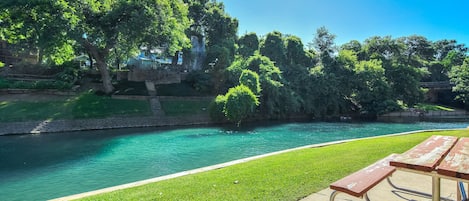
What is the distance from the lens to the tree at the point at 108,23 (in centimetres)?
2067

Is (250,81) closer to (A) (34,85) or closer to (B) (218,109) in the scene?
(B) (218,109)

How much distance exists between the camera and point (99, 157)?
1277 cm

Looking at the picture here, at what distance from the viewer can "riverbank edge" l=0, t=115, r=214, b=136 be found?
1941 cm

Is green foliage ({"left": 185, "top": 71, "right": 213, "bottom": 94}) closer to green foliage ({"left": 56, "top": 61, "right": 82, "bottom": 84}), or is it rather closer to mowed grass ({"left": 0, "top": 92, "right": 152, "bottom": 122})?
mowed grass ({"left": 0, "top": 92, "right": 152, "bottom": 122})

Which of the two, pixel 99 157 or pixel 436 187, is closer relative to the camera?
pixel 436 187

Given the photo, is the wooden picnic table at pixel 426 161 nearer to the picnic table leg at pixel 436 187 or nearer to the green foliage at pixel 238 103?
the picnic table leg at pixel 436 187

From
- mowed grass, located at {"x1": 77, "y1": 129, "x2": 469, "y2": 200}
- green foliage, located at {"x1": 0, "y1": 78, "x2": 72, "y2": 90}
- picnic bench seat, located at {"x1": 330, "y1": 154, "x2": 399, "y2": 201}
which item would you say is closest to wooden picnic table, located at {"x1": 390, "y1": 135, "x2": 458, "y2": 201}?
picnic bench seat, located at {"x1": 330, "y1": 154, "x2": 399, "y2": 201}

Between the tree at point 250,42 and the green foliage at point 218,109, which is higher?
the tree at point 250,42

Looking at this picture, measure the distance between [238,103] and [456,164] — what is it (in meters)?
21.7

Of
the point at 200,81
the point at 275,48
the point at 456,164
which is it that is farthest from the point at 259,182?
the point at 275,48

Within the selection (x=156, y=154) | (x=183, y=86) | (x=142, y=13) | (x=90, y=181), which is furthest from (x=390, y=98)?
(x=90, y=181)

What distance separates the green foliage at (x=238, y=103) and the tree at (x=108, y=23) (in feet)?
27.1

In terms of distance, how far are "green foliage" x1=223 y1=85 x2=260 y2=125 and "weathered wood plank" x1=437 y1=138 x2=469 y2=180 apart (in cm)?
2087

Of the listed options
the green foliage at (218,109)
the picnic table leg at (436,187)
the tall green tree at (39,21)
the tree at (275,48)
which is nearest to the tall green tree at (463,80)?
the tree at (275,48)
